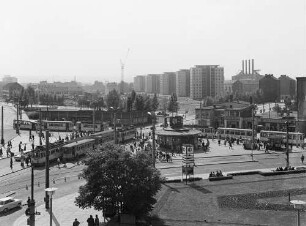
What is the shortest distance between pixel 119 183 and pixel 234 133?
57574mm

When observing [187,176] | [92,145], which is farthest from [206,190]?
[92,145]

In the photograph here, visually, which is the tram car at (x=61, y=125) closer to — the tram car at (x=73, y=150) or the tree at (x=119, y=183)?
the tram car at (x=73, y=150)

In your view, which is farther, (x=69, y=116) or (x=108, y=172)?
(x=69, y=116)

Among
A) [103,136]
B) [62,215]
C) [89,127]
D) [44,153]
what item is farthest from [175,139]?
[62,215]

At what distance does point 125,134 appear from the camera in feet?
272

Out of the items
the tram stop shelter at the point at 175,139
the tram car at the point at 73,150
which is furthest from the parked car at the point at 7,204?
the tram stop shelter at the point at 175,139

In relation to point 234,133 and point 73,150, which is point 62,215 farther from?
point 234,133

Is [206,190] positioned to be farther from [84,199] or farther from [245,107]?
[245,107]

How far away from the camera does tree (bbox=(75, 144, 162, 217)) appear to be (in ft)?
102

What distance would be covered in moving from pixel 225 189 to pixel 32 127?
65971 mm

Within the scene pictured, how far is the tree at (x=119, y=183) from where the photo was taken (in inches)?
1221

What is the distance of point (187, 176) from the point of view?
4947 cm

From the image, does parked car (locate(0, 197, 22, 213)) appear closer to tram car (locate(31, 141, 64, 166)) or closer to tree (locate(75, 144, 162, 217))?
tree (locate(75, 144, 162, 217))

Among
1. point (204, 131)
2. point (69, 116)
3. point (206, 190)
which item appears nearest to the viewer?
point (206, 190)
